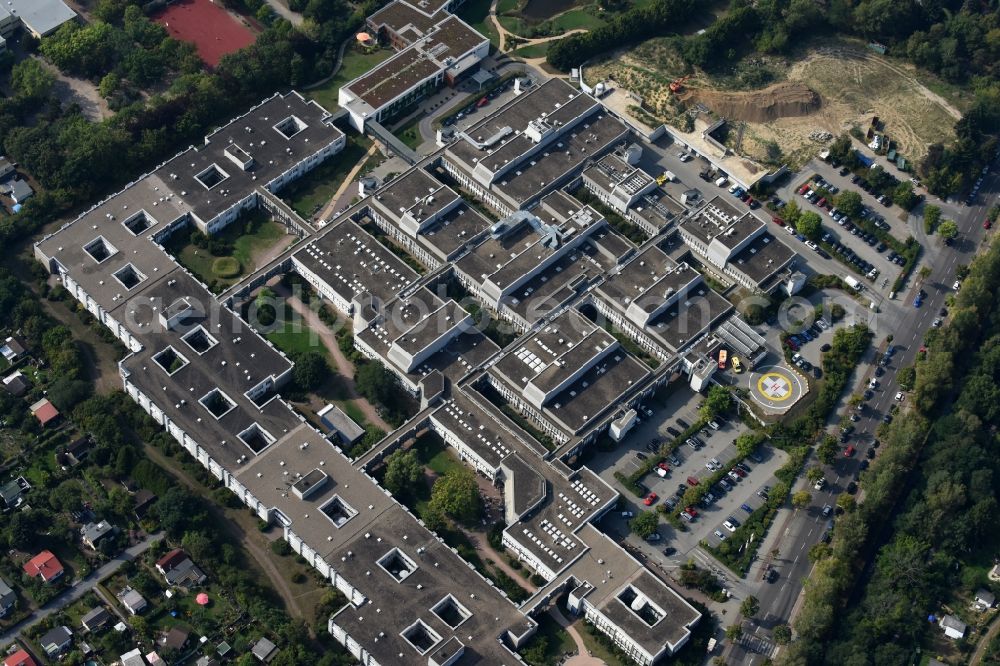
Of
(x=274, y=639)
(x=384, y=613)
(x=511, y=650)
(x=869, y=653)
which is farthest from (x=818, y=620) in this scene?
(x=274, y=639)

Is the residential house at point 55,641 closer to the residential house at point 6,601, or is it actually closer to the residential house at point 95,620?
the residential house at point 95,620

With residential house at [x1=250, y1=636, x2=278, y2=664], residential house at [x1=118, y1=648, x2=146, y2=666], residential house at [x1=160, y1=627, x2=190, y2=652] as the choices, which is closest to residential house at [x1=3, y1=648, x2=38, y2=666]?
residential house at [x1=118, y1=648, x2=146, y2=666]

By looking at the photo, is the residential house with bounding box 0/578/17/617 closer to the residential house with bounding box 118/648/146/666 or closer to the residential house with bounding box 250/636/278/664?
the residential house with bounding box 118/648/146/666

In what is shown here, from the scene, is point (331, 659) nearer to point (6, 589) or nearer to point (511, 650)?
point (511, 650)

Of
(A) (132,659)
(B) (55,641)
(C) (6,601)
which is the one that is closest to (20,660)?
(B) (55,641)

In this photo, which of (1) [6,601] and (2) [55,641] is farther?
(1) [6,601]

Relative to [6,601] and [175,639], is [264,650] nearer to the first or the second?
[175,639]
